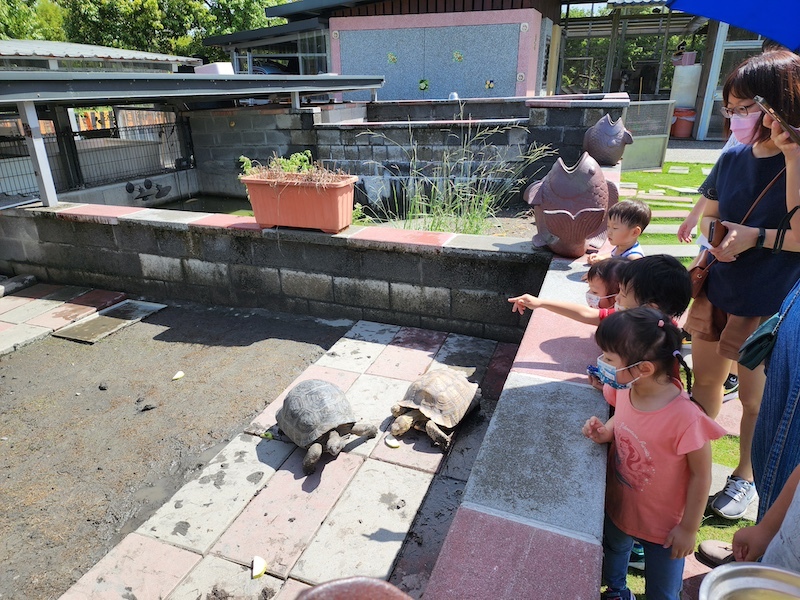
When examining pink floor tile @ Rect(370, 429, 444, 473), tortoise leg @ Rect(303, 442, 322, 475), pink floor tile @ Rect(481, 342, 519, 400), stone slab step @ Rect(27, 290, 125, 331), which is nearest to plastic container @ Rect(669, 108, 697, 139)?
pink floor tile @ Rect(481, 342, 519, 400)

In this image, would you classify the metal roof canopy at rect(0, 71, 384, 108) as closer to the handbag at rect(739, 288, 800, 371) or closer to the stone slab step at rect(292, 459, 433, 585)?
the stone slab step at rect(292, 459, 433, 585)

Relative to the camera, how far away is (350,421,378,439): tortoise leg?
286 centimetres

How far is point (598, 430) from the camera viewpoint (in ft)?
6.12

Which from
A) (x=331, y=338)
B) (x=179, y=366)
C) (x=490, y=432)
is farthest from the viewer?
(x=331, y=338)

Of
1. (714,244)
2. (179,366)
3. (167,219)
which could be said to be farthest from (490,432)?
(167,219)

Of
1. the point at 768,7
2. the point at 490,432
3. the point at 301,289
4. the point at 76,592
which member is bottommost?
the point at 76,592

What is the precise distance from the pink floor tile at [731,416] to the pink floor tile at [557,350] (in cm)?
101

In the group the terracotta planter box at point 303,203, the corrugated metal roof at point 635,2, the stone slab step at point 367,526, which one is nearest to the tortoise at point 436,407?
the stone slab step at point 367,526


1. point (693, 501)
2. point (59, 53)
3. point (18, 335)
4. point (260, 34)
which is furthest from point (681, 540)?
point (260, 34)

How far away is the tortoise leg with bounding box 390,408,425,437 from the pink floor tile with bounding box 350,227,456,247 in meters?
1.45

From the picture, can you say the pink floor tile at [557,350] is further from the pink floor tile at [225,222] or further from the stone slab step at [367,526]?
the pink floor tile at [225,222]

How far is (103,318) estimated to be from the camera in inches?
183

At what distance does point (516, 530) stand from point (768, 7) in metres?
2.45

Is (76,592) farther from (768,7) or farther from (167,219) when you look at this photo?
(768,7)
